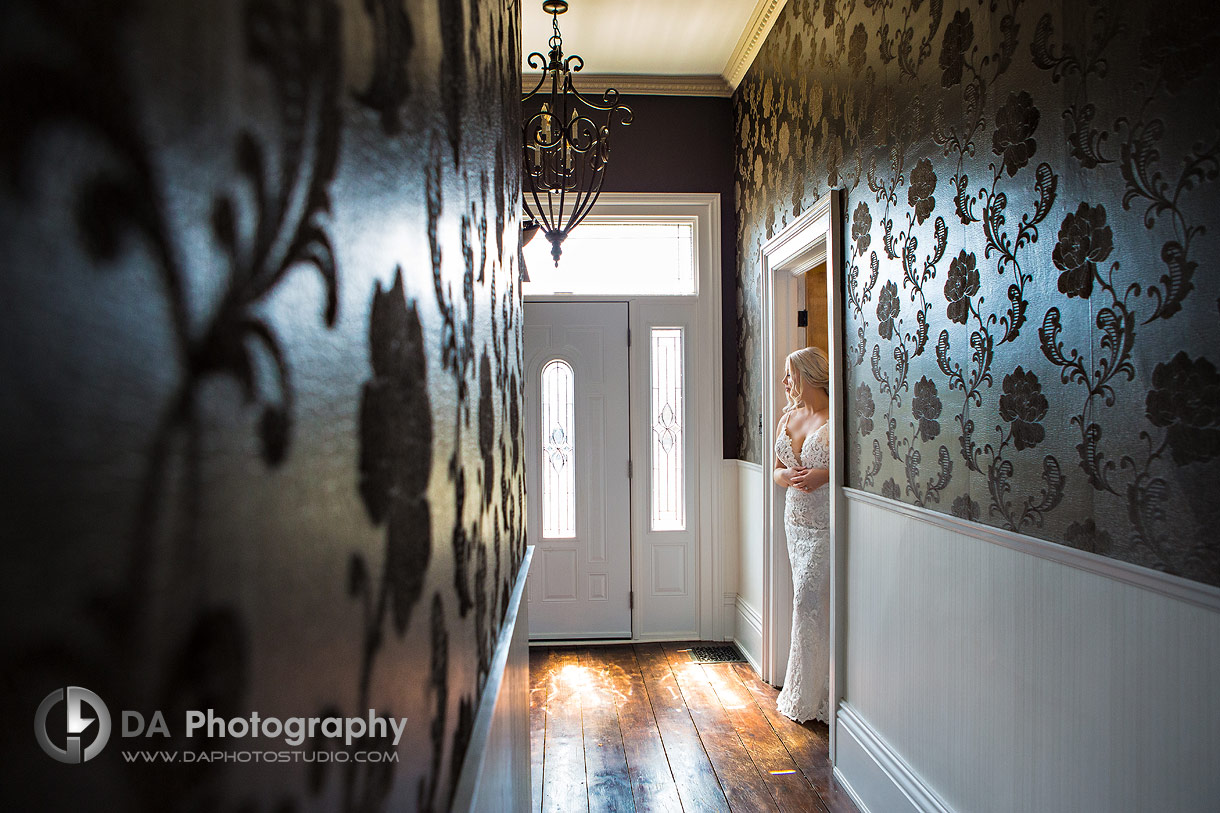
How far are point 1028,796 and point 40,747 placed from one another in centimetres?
221

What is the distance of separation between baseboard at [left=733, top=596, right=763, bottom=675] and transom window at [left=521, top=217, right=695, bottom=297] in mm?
1934

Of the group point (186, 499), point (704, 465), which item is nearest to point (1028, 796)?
point (186, 499)

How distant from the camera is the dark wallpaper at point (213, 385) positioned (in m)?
0.13

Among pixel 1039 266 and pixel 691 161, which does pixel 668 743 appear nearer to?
pixel 1039 266

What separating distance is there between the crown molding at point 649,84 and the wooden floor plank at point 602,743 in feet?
11.2

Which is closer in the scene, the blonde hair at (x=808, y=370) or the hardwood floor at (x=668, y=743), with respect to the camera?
the hardwood floor at (x=668, y=743)

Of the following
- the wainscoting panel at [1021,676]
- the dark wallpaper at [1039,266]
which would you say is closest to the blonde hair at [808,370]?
the dark wallpaper at [1039,266]

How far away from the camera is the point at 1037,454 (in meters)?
1.78

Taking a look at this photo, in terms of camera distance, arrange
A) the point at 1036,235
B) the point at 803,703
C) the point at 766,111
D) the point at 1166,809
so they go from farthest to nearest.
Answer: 1. the point at 766,111
2. the point at 803,703
3. the point at 1036,235
4. the point at 1166,809

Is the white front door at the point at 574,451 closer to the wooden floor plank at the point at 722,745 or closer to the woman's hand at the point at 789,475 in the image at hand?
the wooden floor plank at the point at 722,745

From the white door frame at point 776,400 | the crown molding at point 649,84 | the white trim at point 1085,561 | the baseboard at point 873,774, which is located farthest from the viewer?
the crown molding at point 649,84

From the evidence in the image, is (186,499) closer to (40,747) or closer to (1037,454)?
(40,747)
